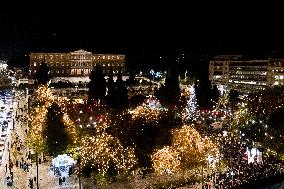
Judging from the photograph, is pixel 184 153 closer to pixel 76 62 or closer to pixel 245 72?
pixel 245 72

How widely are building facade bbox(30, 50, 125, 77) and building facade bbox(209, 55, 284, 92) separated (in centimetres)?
2357

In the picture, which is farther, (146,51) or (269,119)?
(146,51)

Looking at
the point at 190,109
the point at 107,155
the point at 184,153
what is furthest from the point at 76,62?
the point at 107,155

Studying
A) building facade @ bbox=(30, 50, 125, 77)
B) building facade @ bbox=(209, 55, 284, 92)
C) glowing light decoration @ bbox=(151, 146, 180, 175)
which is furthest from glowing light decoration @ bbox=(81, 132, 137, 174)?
building facade @ bbox=(30, 50, 125, 77)

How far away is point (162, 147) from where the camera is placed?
93.9 ft

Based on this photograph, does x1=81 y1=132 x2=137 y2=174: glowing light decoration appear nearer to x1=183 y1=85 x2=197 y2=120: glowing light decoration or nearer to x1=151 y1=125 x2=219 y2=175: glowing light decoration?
x1=151 y1=125 x2=219 y2=175: glowing light decoration

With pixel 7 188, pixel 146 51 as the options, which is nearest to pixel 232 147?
pixel 7 188

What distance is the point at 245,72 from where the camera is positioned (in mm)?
86938

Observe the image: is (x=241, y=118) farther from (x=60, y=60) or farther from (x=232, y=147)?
(x=60, y=60)

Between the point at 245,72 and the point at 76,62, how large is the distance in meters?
41.1

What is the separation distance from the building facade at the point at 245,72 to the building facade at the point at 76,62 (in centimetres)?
2357

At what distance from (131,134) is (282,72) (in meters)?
53.0

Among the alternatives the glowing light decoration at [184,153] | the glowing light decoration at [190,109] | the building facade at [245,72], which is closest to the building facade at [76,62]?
the building facade at [245,72]

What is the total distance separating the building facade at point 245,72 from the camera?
256 feet
